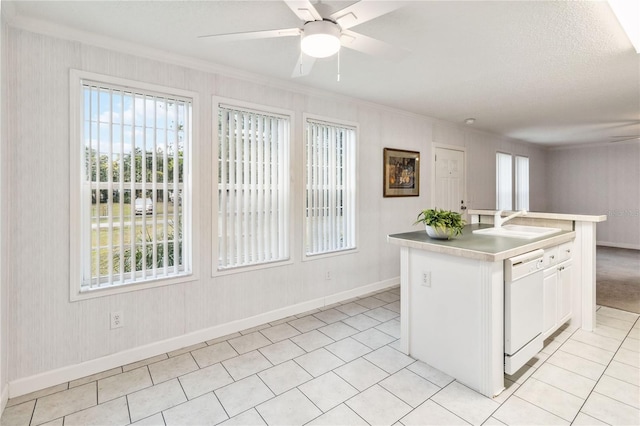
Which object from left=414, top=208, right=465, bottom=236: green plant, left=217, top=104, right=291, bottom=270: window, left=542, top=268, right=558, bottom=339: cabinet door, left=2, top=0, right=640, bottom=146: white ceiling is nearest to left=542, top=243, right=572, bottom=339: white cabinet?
left=542, top=268, right=558, bottom=339: cabinet door

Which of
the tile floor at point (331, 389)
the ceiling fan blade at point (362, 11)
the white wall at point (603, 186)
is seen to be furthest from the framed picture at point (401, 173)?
the white wall at point (603, 186)

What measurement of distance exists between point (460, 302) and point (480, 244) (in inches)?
16.9

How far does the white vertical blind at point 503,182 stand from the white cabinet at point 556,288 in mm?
3673

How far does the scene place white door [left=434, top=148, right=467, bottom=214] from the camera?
16.6ft

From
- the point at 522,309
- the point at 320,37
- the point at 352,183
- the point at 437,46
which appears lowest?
the point at 522,309

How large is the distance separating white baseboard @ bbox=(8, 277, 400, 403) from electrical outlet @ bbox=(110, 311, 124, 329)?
21 cm

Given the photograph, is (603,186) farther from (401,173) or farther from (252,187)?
(252,187)

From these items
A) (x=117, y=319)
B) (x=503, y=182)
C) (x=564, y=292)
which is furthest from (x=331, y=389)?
(x=503, y=182)

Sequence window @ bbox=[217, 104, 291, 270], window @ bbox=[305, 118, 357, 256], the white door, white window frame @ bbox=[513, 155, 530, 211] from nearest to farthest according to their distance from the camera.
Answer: window @ bbox=[217, 104, 291, 270]
window @ bbox=[305, 118, 357, 256]
the white door
white window frame @ bbox=[513, 155, 530, 211]

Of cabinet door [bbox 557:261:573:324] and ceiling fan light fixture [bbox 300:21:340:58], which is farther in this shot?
cabinet door [bbox 557:261:573:324]

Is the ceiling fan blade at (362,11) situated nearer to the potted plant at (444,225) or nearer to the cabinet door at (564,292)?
the potted plant at (444,225)

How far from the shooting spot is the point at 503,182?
6.48 metres

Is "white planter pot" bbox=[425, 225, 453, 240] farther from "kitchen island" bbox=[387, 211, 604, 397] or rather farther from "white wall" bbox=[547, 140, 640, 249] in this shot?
"white wall" bbox=[547, 140, 640, 249]

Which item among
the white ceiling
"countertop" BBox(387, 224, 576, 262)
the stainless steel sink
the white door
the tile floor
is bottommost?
the tile floor
